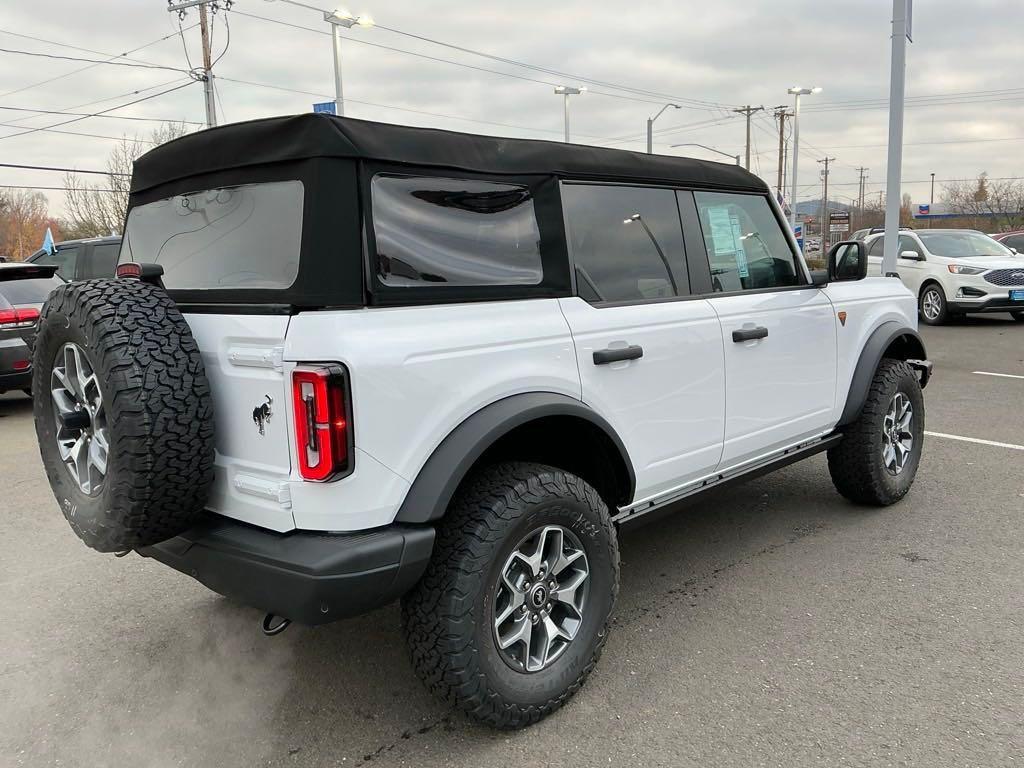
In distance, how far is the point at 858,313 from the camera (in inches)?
175

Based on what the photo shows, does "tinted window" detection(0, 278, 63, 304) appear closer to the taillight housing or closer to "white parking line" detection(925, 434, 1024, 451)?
the taillight housing

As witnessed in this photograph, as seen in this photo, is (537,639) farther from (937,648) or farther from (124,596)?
(124,596)

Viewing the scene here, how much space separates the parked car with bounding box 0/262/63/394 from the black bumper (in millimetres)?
6975

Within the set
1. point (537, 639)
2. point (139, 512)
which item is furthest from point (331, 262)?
point (537, 639)

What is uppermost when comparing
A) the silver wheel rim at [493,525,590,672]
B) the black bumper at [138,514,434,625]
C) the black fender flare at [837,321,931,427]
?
the black fender flare at [837,321,931,427]

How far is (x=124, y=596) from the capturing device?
3.84m

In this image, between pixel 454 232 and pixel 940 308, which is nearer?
pixel 454 232

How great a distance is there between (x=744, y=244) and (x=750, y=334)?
573mm

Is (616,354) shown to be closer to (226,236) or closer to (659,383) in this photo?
(659,383)

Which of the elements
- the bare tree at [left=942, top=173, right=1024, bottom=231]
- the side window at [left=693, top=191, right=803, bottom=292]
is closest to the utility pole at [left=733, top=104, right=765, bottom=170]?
the bare tree at [left=942, top=173, right=1024, bottom=231]

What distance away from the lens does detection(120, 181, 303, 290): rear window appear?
250cm

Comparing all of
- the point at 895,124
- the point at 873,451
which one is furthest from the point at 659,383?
the point at 895,124

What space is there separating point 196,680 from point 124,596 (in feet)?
3.33

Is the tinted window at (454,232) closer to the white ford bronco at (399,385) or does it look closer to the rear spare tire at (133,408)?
the white ford bronco at (399,385)
